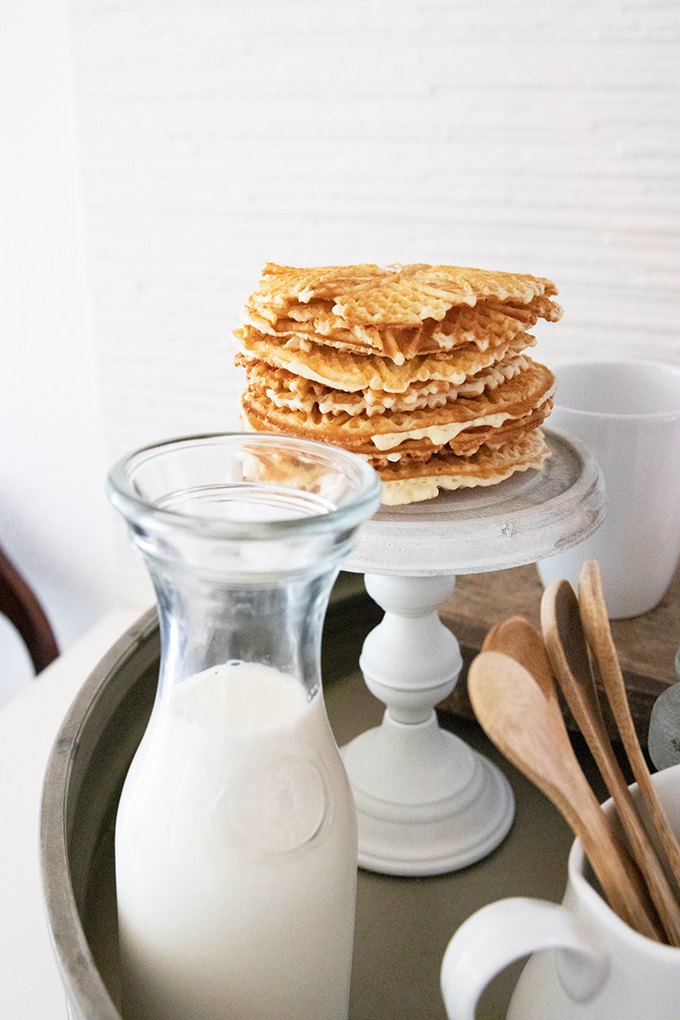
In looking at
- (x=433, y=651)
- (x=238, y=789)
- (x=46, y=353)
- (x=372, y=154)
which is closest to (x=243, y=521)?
(x=238, y=789)

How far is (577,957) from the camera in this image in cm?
21

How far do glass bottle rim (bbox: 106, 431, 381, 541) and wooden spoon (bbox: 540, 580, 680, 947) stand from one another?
6cm

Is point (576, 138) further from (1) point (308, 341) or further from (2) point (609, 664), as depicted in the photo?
(2) point (609, 664)

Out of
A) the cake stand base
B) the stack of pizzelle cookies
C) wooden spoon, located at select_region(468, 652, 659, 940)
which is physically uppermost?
the stack of pizzelle cookies

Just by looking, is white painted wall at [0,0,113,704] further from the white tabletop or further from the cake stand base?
the cake stand base

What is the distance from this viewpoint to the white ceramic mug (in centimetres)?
20

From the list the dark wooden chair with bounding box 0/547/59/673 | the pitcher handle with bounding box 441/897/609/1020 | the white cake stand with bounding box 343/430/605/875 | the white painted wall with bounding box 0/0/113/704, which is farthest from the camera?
the dark wooden chair with bounding box 0/547/59/673

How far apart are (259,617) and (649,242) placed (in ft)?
1.86

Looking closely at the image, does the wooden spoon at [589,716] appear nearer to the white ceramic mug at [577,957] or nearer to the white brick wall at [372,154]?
the white ceramic mug at [577,957]

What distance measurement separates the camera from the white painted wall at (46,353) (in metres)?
0.87

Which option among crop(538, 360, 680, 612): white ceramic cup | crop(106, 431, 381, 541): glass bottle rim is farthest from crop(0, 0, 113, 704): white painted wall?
crop(106, 431, 381, 541): glass bottle rim

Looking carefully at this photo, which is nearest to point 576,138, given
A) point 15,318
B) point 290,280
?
point 290,280

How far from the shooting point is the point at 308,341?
1.17ft

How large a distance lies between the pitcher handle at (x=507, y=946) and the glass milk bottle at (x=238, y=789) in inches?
2.1
